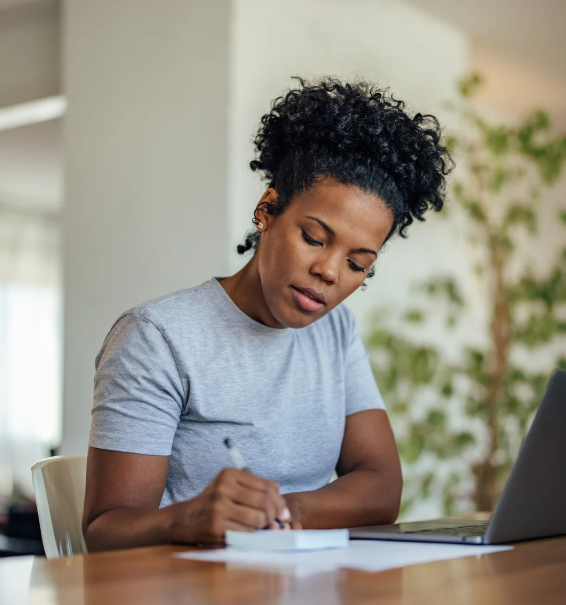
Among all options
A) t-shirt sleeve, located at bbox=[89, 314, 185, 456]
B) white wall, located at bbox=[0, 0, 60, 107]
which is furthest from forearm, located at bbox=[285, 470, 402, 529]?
white wall, located at bbox=[0, 0, 60, 107]

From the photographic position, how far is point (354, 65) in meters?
3.23

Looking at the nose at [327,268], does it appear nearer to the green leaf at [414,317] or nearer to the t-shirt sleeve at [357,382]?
the t-shirt sleeve at [357,382]

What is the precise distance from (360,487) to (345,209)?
0.48 m

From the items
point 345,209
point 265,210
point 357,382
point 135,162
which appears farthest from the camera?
point 135,162

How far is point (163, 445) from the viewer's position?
1280 mm

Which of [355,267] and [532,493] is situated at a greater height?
[355,267]

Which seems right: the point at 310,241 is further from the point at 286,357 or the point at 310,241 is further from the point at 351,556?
the point at 351,556

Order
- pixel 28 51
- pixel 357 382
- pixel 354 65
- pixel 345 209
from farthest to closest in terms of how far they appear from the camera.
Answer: pixel 28 51 < pixel 354 65 < pixel 357 382 < pixel 345 209

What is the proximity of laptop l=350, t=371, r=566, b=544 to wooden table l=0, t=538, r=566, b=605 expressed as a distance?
0.44 ft

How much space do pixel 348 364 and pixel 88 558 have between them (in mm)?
856

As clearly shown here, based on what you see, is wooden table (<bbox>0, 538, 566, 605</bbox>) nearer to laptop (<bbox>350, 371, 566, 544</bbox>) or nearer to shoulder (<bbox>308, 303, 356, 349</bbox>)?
laptop (<bbox>350, 371, 566, 544</bbox>)

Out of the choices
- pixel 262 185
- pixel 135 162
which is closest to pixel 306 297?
pixel 262 185

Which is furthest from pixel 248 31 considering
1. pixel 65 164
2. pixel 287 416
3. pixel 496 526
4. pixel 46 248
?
pixel 46 248

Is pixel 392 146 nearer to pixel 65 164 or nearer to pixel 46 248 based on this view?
pixel 65 164
